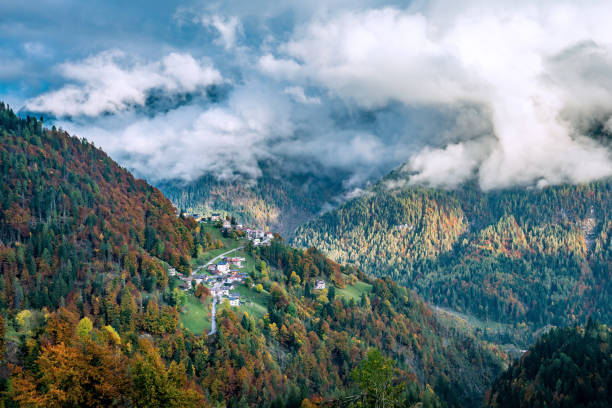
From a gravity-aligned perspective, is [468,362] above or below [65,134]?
below

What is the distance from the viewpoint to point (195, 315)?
12438cm

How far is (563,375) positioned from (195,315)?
105 meters

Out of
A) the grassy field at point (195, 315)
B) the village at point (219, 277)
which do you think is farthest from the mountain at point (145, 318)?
the village at point (219, 277)

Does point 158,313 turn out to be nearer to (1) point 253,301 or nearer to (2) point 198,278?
(2) point 198,278

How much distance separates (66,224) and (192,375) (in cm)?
7299

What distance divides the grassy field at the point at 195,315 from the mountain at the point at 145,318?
189 cm

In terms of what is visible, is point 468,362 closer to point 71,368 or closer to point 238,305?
point 238,305

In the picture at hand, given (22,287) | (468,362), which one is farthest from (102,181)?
(468,362)

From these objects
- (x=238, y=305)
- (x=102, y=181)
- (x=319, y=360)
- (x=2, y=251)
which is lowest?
(x=319, y=360)

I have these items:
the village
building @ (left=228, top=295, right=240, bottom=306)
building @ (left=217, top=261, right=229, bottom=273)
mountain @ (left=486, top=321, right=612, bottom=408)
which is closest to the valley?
building @ (left=228, top=295, right=240, bottom=306)

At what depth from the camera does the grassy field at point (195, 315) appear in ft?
387

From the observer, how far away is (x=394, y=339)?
178m

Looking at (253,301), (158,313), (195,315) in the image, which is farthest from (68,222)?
(253,301)

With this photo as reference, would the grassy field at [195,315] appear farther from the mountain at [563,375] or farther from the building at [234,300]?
the mountain at [563,375]
